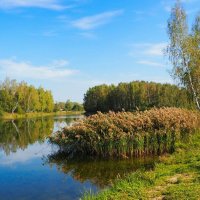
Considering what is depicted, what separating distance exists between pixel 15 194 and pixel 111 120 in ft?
29.2

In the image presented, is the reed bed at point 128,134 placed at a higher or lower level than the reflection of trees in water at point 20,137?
higher

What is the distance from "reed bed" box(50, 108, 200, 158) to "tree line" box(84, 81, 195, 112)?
2527 inches

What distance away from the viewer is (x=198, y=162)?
44.2ft

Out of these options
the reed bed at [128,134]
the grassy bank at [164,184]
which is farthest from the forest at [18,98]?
the grassy bank at [164,184]

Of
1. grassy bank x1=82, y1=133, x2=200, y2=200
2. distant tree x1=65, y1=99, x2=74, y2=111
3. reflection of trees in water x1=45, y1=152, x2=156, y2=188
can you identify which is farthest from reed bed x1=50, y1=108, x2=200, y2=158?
distant tree x1=65, y1=99, x2=74, y2=111

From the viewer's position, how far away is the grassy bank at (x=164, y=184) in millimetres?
9508

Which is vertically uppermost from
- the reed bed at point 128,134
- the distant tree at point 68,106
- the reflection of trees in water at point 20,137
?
the distant tree at point 68,106

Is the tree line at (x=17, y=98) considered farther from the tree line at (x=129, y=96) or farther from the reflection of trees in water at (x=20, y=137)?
the reflection of trees in water at (x=20, y=137)

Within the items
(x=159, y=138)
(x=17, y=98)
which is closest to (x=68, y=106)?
(x=17, y=98)

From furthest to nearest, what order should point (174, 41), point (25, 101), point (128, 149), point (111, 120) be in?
point (25, 101), point (174, 41), point (111, 120), point (128, 149)

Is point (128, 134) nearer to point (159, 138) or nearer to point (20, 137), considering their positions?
point (159, 138)

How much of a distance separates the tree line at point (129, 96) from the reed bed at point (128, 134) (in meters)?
64.2

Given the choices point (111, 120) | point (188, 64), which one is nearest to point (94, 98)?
point (188, 64)

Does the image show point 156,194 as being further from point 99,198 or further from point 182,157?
point 182,157
